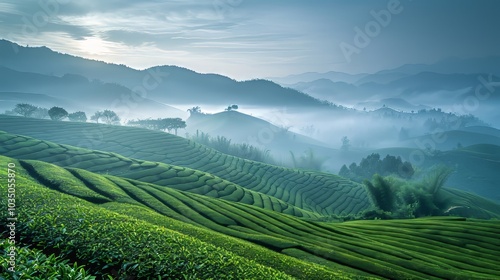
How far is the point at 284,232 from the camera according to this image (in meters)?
31.5

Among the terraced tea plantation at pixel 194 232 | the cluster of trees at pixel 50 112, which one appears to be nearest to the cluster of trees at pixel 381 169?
the terraced tea plantation at pixel 194 232

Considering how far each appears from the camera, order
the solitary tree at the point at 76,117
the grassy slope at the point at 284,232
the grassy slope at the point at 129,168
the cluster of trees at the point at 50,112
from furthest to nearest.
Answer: the solitary tree at the point at 76,117 → the cluster of trees at the point at 50,112 → the grassy slope at the point at 129,168 → the grassy slope at the point at 284,232

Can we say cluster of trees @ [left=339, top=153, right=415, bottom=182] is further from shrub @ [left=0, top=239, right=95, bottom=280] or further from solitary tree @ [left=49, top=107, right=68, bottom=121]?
shrub @ [left=0, top=239, right=95, bottom=280]

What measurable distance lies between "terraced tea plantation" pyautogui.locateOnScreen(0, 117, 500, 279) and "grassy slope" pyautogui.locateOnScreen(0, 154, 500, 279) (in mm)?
110

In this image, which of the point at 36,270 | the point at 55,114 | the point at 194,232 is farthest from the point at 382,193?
the point at 55,114

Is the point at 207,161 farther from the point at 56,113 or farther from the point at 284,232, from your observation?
the point at 56,113

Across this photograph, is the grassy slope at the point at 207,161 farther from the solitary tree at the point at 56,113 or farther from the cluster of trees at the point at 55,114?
the cluster of trees at the point at 55,114

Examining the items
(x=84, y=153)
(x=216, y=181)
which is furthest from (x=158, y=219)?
(x=84, y=153)

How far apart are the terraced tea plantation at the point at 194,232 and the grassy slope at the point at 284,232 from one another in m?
0.11

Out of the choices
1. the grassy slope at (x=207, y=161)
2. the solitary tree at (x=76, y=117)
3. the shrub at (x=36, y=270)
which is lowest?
the grassy slope at (x=207, y=161)

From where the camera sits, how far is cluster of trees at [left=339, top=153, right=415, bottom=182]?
143375 millimetres

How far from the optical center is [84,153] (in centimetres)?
6125

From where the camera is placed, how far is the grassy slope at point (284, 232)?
18656 millimetres

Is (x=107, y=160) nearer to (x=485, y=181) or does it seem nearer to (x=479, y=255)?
(x=479, y=255)
